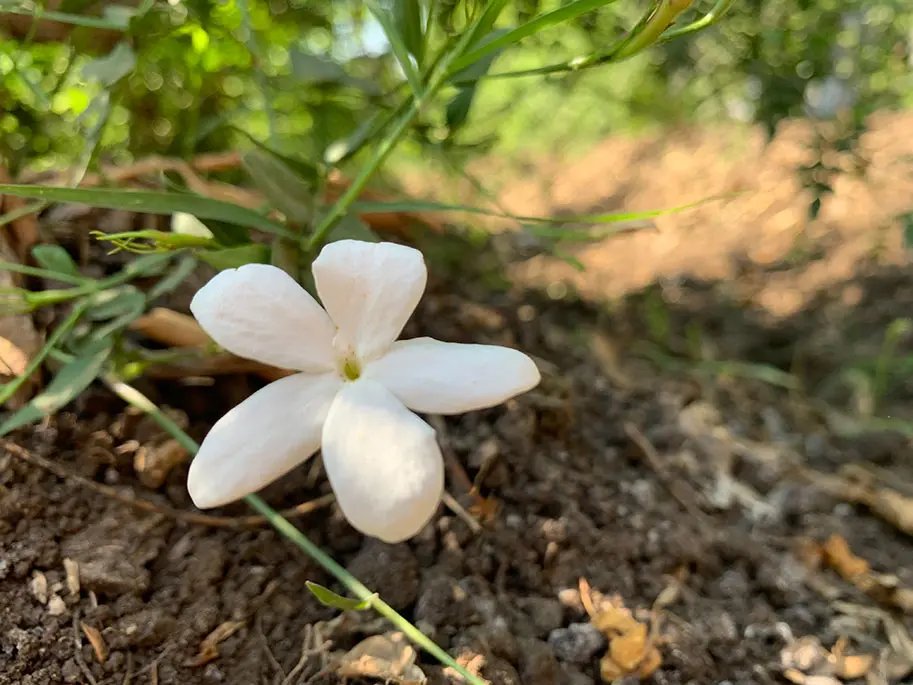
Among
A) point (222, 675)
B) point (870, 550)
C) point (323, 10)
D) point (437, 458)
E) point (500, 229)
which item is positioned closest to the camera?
point (437, 458)

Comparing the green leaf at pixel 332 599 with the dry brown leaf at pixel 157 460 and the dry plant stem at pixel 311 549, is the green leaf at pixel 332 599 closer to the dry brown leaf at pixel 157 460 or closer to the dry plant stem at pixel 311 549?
the dry plant stem at pixel 311 549

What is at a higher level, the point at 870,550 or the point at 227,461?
the point at 227,461

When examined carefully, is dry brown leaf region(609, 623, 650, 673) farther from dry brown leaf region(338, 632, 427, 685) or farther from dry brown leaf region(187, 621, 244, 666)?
dry brown leaf region(187, 621, 244, 666)

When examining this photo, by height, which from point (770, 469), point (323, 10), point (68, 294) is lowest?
point (770, 469)

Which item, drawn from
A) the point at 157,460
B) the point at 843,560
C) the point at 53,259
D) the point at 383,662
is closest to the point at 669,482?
the point at 843,560

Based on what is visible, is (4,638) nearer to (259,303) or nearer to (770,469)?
(259,303)

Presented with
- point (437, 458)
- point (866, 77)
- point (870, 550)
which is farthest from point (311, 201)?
point (866, 77)

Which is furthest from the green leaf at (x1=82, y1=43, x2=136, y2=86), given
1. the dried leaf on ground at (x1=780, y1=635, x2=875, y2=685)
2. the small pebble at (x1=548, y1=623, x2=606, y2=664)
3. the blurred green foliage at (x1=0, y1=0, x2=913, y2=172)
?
the dried leaf on ground at (x1=780, y1=635, x2=875, y2=685)

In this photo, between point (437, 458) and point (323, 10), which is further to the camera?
point (323, 10)

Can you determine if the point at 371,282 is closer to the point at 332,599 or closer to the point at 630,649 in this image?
the point at 332,599
